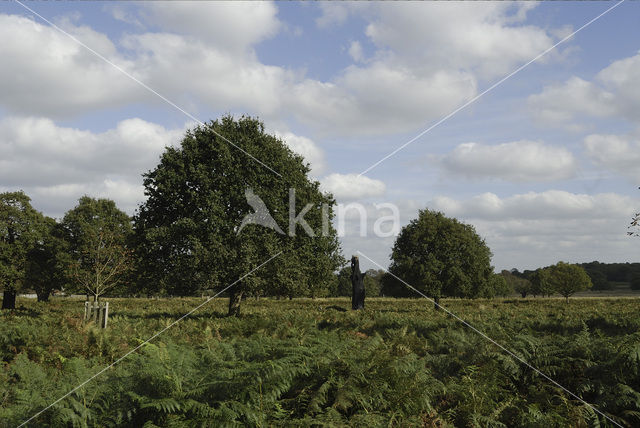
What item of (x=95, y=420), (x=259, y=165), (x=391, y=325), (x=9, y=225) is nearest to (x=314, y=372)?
(x=95, y=420)

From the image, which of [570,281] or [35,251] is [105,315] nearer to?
[35,251]

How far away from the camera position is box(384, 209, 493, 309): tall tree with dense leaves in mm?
41938

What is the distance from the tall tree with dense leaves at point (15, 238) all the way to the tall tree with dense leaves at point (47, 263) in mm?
713

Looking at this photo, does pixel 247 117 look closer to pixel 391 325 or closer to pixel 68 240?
pixel 391 325

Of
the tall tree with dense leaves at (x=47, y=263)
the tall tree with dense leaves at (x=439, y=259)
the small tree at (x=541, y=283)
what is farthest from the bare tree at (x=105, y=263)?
the small tree at (x=541, y=283)

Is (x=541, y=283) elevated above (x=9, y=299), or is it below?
above

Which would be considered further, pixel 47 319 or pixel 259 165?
pixel 259 165

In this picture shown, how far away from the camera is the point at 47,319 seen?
1631 cm

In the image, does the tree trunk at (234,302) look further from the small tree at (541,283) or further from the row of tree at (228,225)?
the small tree at (541,283)

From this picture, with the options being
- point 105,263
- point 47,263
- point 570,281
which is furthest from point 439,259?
point 570,281

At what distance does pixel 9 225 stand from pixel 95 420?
42913 millimetres

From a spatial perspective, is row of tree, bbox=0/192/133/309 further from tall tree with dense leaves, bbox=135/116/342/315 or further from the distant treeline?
the distant treeline

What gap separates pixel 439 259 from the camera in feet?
143

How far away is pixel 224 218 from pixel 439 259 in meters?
26.4
